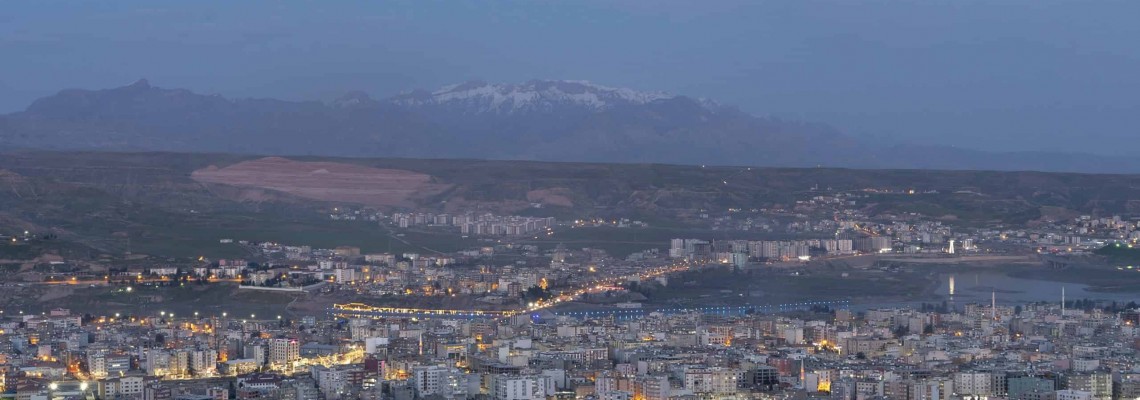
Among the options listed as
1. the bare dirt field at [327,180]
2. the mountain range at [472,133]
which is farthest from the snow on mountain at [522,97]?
the bare dirt field at [327,180]

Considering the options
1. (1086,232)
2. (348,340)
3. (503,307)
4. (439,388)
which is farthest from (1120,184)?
(439,388)

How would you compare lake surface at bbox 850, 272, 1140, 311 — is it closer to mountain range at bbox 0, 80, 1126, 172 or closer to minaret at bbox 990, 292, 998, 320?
minaret at bbox 990, 292, 998, 320

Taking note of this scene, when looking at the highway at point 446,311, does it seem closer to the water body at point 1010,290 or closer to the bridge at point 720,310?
the bridge at point 720,310

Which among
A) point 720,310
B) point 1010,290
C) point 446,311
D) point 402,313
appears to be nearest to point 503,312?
point 446,311

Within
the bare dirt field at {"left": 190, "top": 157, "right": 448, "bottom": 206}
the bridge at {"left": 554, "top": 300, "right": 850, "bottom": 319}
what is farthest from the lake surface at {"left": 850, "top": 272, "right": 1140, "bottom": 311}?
the bare dirt field at {"left": 190, "top": 157, "right": 448, "bottom": 206}

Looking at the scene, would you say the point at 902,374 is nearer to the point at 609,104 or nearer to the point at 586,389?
the point at 586,389
